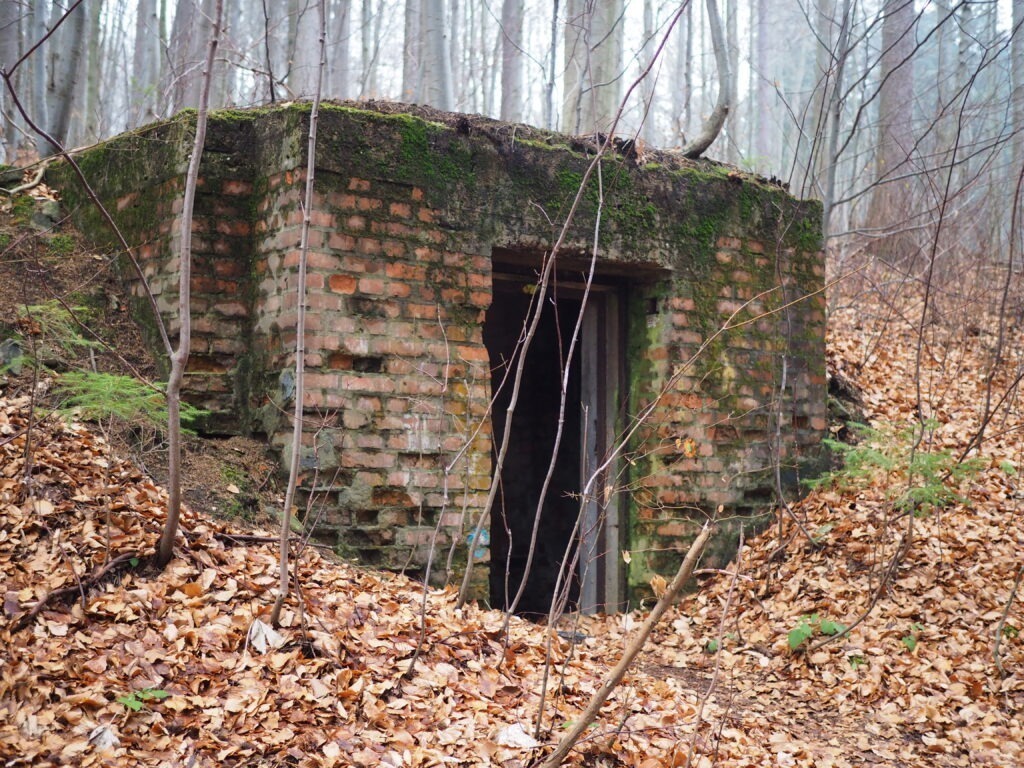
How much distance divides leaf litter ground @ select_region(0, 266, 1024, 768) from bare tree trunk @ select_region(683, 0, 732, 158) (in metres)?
2.49

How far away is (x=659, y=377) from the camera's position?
5758 millimetres

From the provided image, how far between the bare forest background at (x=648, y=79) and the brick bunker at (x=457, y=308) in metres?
0.48

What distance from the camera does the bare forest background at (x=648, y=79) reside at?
7.41 metres

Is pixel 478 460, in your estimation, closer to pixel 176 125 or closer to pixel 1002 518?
pixel 176 125

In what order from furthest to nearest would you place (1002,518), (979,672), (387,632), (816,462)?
(816,462), (1002,518), (979,672), (387,632)

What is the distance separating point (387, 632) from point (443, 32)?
28.6ft

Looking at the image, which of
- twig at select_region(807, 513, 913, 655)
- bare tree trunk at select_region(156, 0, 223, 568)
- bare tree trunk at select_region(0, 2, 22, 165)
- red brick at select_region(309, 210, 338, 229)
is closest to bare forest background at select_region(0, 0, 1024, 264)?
bare tree trunk at select_region(0, 2, 22, 165)

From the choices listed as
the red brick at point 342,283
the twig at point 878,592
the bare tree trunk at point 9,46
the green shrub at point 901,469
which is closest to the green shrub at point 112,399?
the red brick at point 342,283

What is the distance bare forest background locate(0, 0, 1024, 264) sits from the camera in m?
7.41

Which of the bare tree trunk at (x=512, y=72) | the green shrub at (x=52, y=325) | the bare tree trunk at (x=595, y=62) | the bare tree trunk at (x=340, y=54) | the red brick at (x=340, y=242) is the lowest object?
the green shrub at (x=52, y=325)

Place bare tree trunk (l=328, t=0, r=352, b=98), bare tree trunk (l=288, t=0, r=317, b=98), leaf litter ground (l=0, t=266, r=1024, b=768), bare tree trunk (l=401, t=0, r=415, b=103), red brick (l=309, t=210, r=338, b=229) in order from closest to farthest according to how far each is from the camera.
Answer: leaf litter ground (l=0, t=266, r=1024, b=768)
red brick (l=309, t=210, r=338, b=229)
bare tree trunk (l=401, t=0, r=415, b=103)
bare tree trunk (l=328, t=0, r=352, b=98)
bare tree trunk (l=288, t=0, r=317, b=98)

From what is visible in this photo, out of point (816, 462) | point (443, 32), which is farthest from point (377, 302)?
point (443, 32)

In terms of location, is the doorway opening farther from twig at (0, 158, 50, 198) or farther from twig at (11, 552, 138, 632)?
twig at (11, 552, 138, 632)

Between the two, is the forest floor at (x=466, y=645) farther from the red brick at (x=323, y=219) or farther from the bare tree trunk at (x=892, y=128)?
the bare tree trunk at (x=892, y=128)
